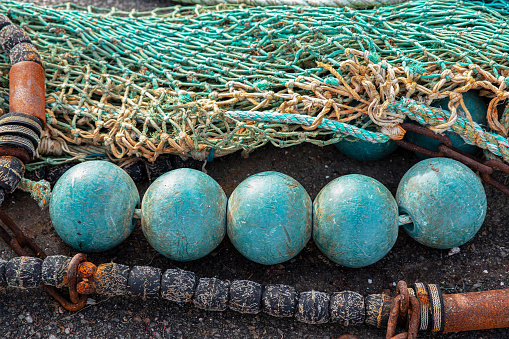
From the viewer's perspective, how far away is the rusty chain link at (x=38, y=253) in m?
2.65

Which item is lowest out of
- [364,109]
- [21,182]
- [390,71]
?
[21,182]

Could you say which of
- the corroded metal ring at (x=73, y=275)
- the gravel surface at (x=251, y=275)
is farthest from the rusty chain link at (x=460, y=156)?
the corroded metal ring at (x=73, y=275)

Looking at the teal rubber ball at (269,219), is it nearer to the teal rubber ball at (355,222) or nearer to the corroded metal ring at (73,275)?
the teal rubber ball at (355,222)

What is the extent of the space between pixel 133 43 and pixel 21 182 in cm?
144

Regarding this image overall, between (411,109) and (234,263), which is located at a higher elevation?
(411,109)

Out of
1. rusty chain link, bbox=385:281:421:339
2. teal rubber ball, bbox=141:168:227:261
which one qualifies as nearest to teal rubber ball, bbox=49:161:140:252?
teal rubber ball, bbox=141:168:227:261

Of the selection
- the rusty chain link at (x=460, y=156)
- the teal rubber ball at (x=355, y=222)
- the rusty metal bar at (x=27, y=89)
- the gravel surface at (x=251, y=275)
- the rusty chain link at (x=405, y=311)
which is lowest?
the gravel surface at (x=251, y=275)

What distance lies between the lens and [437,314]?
2.53 meters

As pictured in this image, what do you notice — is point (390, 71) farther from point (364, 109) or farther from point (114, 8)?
point (114, 8)

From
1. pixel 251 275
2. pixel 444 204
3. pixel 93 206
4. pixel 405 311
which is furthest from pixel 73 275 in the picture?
pixel 444 204

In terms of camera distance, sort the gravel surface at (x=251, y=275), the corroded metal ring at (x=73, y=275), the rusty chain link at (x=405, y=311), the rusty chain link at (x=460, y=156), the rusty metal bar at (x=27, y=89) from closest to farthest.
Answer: the rusty chain link at (x=405, y=311)
the corroded metal ring at (x=73, y=275)
the gravel surface at (x=251, y=275)
the rusty chain link at (x=460, y=156)
the rusty metal bar at (x=27, y=89)

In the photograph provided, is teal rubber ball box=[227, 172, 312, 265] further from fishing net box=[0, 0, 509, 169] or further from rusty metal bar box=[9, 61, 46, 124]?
rusty metal bar box=[9, 61, 46, 124]

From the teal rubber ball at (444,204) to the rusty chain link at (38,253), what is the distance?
2.12 meters

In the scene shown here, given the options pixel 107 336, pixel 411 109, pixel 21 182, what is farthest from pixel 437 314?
pixel 21 182
